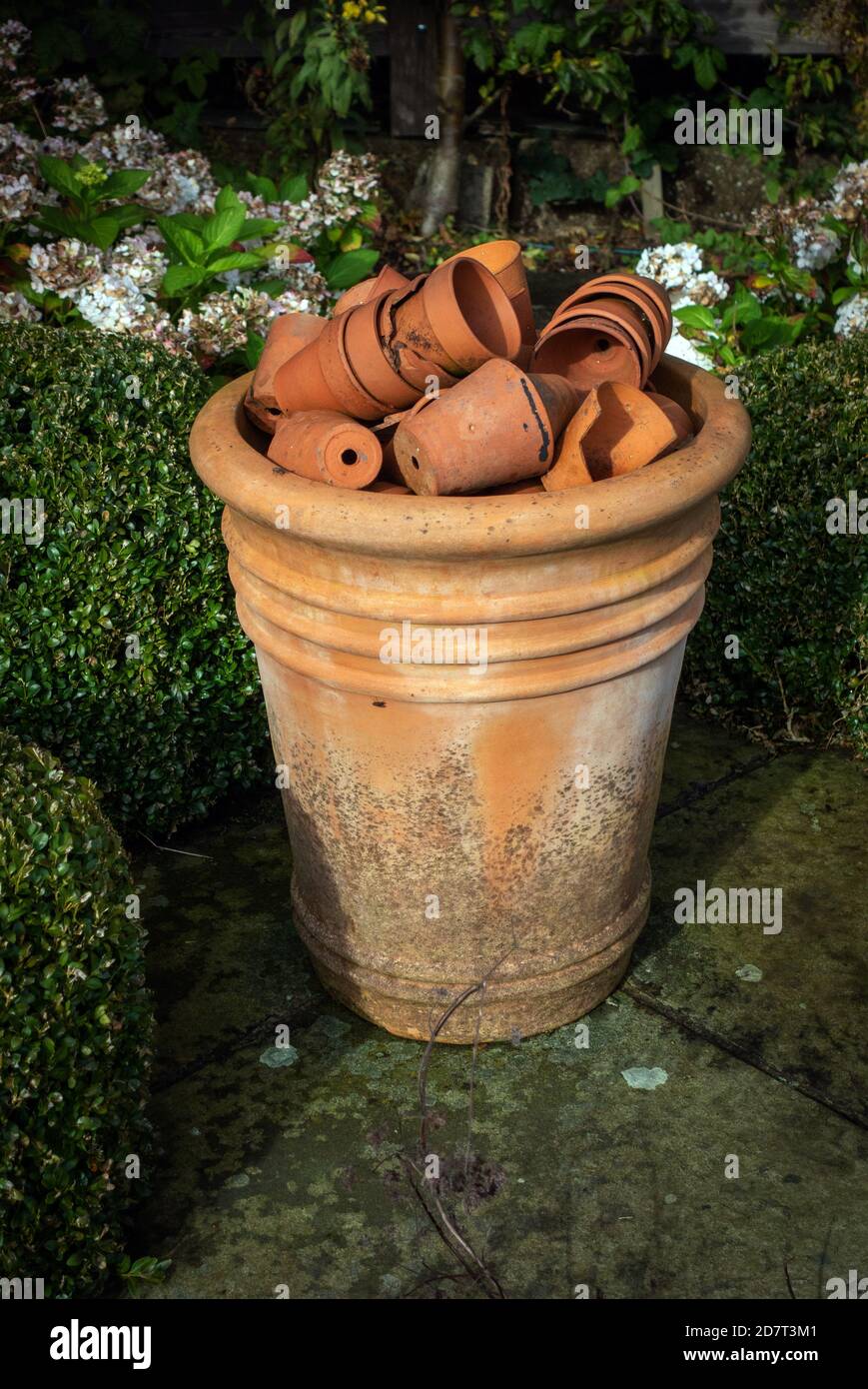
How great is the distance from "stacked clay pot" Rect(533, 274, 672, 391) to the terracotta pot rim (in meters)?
0.24

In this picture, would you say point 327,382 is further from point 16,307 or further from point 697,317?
point 697,317

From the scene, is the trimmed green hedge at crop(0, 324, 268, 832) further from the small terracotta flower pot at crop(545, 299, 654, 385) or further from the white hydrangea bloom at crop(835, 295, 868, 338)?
the white hydrangea bloom at crop(835, 295, 868, 338)

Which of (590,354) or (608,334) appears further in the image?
(590,354)

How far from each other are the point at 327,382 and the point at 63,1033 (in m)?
1.25

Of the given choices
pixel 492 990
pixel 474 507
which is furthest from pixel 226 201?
pixel 492 990

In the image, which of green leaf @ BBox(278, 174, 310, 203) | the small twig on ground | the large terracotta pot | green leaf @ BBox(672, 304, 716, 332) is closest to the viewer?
the large terracotta pot

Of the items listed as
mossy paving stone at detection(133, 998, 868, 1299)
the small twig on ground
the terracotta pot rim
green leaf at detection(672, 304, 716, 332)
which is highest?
the terracotta pot rim

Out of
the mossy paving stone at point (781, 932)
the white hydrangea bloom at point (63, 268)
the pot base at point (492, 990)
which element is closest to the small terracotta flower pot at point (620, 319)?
the pot base at point (492, 990)

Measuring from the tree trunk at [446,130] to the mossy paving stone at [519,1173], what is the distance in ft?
15.4

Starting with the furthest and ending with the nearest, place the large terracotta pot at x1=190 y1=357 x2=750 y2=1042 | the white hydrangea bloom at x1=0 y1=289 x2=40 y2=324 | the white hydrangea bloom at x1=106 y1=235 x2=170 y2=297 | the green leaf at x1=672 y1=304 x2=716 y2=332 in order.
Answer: the green leaf at x1=672 y1=304 x2=716 y2=332
the white hydrangea bloom at x1=106 y1=235 x2=170 y2=297
the white hydrangea bloom at x1=0 y1=289 x2=40 y2=324
the large terracotta pot at x1=190 y1=357 x2=750 y2=1042

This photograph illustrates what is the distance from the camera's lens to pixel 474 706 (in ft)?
7.50

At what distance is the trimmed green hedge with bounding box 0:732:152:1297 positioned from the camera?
2.02 metres

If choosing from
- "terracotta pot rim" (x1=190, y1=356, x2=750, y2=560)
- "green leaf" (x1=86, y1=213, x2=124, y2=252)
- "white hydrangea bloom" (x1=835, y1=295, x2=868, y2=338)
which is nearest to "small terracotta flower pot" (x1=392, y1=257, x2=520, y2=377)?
"terracotta pot rim" (x1=190, y1=356, x2=750, y2=560)
